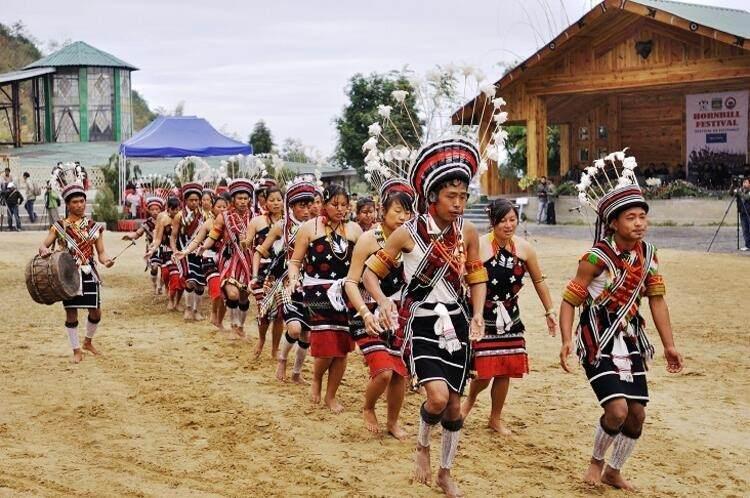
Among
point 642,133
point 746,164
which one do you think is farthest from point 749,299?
point 642,133

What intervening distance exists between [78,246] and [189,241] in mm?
3473

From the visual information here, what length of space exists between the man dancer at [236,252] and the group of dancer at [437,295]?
691 millimetres

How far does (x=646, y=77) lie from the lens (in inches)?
1142

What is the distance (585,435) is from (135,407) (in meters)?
3.55

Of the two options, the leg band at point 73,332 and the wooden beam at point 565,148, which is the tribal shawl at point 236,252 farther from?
the wooden beam at point 565,148

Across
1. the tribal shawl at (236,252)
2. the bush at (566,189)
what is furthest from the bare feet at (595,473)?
the bush at (566,189)

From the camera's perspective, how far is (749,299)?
46.3 feet

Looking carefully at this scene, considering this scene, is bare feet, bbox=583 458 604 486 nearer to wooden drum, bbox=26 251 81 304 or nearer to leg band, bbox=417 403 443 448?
leg band, bbox=417 403 443 448

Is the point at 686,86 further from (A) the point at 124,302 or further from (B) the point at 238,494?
(B) the point at 238,494

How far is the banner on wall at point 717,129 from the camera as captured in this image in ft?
97.3

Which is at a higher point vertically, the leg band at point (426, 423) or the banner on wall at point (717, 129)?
the banner on wall at point (717, 129)

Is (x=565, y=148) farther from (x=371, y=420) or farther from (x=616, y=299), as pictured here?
(x=616, y=299)

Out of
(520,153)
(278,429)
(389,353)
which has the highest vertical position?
(520,153)

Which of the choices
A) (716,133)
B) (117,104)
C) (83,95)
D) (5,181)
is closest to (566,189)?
(716,133)
